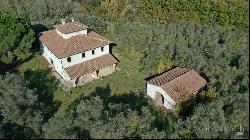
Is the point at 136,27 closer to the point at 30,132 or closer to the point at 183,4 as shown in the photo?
the point at 183,4

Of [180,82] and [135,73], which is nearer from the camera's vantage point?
[180,82]

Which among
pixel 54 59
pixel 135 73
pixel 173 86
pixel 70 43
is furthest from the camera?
pixel 135 73

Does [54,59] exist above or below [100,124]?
below

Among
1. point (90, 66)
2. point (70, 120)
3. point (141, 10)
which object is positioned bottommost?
point (90, 66)

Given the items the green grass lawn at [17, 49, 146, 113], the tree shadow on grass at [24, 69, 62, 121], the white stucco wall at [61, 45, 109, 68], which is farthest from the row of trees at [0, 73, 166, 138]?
the white stucco wall at [61, 45, 109, 68]

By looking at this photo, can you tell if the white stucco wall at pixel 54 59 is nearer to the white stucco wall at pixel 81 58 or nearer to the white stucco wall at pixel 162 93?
the white stucco wall at pixel 81 58

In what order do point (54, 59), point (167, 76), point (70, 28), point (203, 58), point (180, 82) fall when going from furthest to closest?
1. point (70, 28)
2. point (54, 59)
3. point (203, 58)
4. point (167, 76)
5. point (180, 82)

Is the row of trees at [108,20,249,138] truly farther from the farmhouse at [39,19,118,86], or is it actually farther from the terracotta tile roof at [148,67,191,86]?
the farmhouse at [39,19,118,86]

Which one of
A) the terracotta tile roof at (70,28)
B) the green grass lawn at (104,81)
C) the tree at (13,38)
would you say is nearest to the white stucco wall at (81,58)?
the green grass lawn at (104,81)

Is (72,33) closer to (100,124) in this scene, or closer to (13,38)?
(13,38)

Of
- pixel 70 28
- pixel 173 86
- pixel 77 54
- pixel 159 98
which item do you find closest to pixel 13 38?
pixel 70 28
